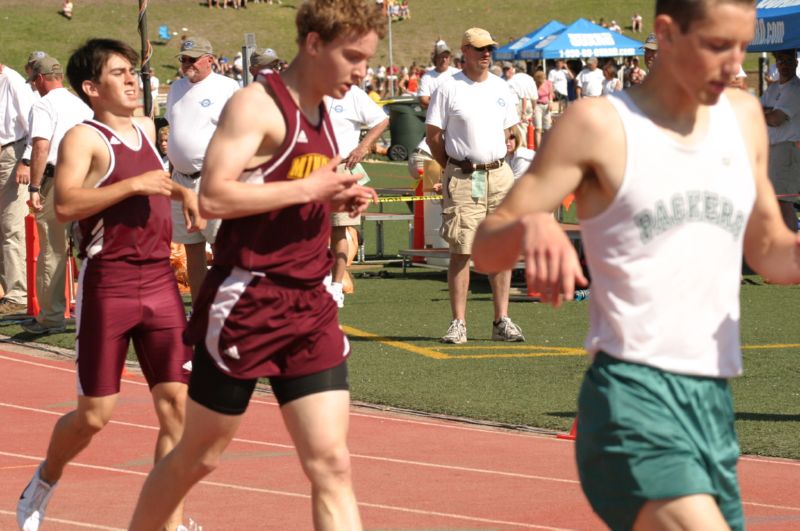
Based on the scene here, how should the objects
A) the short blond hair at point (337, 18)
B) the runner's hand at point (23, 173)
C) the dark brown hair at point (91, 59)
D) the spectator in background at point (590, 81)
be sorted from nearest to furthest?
the short blond hair at point (337, 18) < the dark brown hair at point (91, 59) < the runner's hand at point (23, 173) < the spectator in background at point (590, 81)

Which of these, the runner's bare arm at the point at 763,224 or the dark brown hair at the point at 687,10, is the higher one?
the dark brown hair at the point at 687,10

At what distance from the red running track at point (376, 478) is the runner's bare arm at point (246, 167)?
2198 mm

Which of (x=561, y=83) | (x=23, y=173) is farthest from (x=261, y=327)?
(x=561, y=83)

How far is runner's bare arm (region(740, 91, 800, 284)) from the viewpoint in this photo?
144 inches

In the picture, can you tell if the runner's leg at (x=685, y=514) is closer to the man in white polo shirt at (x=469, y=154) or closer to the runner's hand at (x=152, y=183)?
the runner's hand at (x=152, y=183)

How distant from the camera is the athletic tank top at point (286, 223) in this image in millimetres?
4445

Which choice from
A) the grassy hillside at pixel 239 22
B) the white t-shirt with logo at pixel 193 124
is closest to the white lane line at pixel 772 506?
the white t-shirt with logo at pixel 193 124

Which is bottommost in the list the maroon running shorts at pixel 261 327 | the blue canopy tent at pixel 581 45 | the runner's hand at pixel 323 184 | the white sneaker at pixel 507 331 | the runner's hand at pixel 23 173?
the white sneaker at pixel 507 331

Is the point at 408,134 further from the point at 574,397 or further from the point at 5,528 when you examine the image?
the point at 5,528

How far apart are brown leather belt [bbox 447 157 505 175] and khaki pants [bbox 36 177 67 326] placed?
3.25 metres

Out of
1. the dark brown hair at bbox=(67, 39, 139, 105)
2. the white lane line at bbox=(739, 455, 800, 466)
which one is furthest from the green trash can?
the dark brown hair at bbox=(67, 39, 139, 105)

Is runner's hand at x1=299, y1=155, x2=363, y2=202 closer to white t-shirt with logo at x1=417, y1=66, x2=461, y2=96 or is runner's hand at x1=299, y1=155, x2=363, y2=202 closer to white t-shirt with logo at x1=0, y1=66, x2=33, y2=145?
white t-shirt with logo at x1=0, y1=66, x2=33, y2=145

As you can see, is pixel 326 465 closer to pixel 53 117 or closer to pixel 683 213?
pixel 683 213

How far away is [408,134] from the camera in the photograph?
3331 cm
